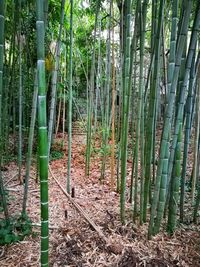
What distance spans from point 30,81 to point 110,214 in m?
2.50

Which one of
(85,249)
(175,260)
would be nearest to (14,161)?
(85,249)

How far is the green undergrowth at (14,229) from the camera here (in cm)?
152

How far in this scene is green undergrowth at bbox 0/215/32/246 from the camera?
4.98ft

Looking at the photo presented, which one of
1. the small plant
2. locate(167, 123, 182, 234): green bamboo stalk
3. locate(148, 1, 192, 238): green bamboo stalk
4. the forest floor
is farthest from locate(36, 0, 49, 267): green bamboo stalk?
the small plant

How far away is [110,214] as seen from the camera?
74.6 inches

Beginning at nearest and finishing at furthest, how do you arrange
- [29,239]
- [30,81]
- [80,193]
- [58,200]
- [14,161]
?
1. [29,239]
2. [58,200]
3. [80,193]
4. [14,161]
5. [30,81]

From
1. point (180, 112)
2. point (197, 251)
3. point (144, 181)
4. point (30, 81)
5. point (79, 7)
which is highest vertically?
point (79, 7)

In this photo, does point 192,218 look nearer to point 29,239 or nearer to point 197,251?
point 197,251

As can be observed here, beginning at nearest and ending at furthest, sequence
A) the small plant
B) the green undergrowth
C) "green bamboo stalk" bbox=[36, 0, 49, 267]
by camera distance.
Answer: "green bamboo stalk" bbox=[36, 0, 49, 267] → the green undergrowth → the small plant

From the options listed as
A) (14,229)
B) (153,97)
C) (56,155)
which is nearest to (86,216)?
(14,229)

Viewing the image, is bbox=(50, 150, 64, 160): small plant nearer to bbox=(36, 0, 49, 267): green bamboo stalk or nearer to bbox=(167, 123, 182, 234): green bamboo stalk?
bbox=(167, 123, 182, 234): green bamboo stalk

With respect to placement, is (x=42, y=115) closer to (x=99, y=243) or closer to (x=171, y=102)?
(x=171, y=102)

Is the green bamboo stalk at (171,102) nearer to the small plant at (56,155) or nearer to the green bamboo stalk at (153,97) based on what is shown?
the green bamboo stalk at (153,97)

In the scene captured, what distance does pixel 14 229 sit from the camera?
165 cm
